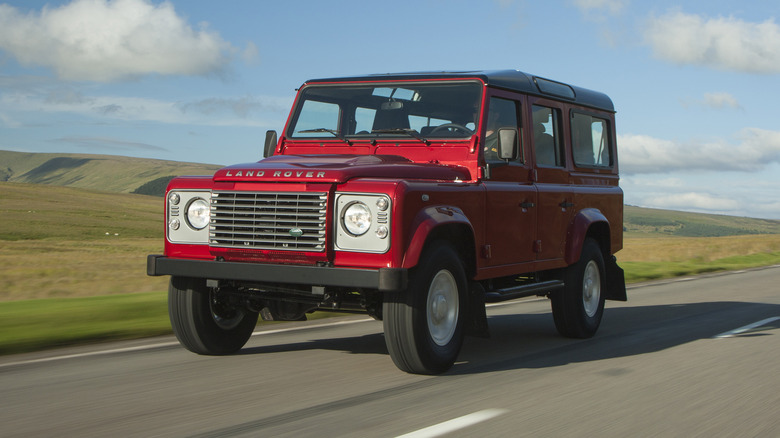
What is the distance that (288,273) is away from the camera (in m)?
5.59

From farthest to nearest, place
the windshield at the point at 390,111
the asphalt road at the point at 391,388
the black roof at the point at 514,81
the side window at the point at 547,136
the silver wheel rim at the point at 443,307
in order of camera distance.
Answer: the side window at the point at 547,136
the black roof at the point at 514,81
the windshield at the point at 390,111
the silver wheel rim at the point at 443,307
the asphalt road at the point at 391,388

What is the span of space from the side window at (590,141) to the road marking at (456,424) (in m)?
4.27

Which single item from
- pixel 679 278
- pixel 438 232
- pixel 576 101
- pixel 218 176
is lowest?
pixel 679 278

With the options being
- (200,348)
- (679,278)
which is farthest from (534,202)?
(679,278)

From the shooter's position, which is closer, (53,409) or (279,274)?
(53,409)

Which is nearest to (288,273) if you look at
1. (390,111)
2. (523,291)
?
(390,111)

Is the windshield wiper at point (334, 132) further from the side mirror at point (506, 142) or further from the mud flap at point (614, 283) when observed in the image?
the mud flap at point (614, 283)

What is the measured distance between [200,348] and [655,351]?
3912 mm

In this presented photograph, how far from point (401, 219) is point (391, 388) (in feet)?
3.66

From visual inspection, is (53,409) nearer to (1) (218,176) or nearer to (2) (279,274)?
(2) (279,274)

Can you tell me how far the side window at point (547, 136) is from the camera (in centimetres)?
775

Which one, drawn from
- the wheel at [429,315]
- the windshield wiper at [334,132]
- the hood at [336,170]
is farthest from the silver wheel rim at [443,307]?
the windshield wiper at [334,132]

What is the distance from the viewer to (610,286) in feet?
→ 29.1

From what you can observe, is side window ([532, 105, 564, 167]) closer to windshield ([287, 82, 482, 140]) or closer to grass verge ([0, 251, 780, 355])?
windshield ([287, 82, 482, 140])
